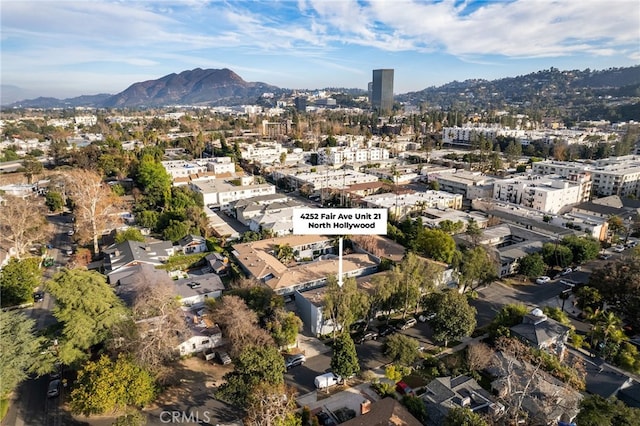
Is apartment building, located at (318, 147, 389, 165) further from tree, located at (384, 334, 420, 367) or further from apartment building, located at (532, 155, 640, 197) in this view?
tree, located at (384, 334, 420, 367)

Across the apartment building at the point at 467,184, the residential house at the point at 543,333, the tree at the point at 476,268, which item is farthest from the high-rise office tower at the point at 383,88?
the residential house at the point at 543,333

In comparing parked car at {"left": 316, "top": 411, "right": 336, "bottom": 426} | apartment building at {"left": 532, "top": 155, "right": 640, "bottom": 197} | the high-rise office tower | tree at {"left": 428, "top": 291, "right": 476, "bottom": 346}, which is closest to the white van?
parked car at {"left": 316, "top": 411, "right": 336, "bottom": 426}

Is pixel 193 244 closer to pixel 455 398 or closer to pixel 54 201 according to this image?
pixel 54 201

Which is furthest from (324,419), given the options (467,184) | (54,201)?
(54,201)

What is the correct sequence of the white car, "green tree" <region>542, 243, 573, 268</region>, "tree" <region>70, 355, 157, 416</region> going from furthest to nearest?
1. "green tree" <region>542, 243, 573, 268</region>
2. the white car
3. "tree" <region>70, 355, 157, 416</region>

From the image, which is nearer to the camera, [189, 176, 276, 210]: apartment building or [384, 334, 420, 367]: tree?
[384, 334, 420, 367]: tree

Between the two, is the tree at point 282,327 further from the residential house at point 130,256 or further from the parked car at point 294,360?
the residential house at point 130,256

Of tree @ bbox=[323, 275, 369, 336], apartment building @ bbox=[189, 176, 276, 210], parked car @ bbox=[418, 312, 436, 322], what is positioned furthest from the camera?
apartment building @ bbox=[189, 176, 276, 210]

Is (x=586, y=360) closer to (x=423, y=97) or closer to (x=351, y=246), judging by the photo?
(x=351, y=246)

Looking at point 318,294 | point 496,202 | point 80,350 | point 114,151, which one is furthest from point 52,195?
point 496,202
